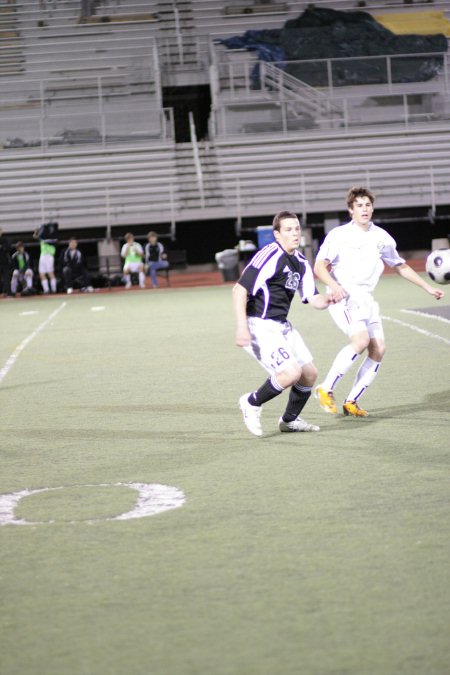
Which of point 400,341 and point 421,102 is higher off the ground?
point 421,102

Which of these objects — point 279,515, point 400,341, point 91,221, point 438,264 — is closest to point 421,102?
point 91,221

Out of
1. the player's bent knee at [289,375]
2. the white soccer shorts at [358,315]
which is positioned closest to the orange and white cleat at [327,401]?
the white soccer shorts at [358,315]

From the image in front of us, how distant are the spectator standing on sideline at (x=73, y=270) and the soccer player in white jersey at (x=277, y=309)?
68.9 ft

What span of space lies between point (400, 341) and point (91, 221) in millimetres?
19124

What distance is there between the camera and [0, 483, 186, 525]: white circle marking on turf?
5779mm

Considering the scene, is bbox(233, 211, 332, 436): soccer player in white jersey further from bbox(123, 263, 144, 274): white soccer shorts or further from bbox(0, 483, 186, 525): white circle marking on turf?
bbox(123, 263, 144, 274): white soccer shorts

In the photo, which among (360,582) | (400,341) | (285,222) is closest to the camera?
(360,582)

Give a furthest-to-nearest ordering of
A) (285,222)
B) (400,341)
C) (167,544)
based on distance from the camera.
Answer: (400,341) < (285,222) < (167,544)

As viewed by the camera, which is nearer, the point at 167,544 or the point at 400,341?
the point at 167,544

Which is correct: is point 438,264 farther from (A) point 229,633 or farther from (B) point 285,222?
(A) point 229,633

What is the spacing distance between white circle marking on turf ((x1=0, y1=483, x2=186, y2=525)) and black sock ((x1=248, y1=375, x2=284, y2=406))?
1.49 metres

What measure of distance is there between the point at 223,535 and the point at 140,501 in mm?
933

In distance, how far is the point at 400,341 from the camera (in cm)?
1408

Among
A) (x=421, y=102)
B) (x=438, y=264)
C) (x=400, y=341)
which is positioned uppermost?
(x=421, y=102)
